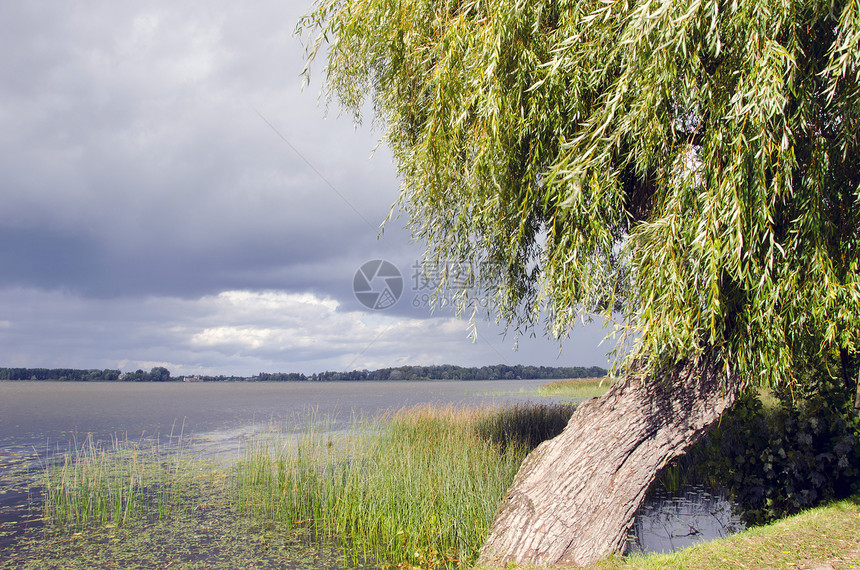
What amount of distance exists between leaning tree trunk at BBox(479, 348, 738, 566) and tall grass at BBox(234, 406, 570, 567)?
776mm

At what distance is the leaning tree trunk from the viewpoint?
16.0 ft

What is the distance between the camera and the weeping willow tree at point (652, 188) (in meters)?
3.95

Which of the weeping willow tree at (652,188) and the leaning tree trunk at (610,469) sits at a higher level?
the weeping willow tree at (652,188)

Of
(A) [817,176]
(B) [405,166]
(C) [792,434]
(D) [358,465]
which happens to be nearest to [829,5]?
(A) [817,176]

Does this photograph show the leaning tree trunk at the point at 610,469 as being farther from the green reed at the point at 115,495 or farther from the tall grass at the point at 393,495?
the green reed at the point at 115,495

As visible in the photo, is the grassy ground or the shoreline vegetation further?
the shoreline vegetation

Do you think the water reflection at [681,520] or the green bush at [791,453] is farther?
the water reflection at [681,520]

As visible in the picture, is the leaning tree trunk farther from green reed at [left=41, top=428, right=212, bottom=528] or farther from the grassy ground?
green reed at [left=41, top=428, right=212, bottom=528]

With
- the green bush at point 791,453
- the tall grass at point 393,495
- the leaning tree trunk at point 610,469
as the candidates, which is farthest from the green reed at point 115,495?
the green bush at point 791,453

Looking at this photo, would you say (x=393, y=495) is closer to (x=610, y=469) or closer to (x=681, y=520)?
(x=610, y=469)

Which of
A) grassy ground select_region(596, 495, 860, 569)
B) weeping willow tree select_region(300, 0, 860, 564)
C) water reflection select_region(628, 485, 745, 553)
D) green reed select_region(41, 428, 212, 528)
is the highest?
weeping willow tree select_region(300, 0, 860, 564)

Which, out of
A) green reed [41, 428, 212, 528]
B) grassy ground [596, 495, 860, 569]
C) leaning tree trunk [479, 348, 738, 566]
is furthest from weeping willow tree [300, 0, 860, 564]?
green reed [41, 428, 212, 528]

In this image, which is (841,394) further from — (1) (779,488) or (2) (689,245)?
(2) (689,245)

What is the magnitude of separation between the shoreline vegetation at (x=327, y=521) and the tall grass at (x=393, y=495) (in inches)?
0.7
